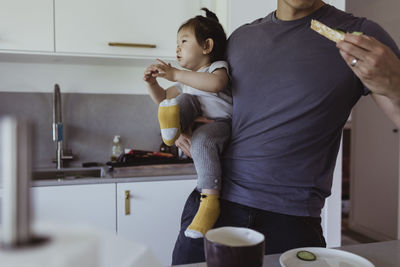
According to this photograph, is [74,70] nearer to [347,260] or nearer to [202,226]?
[202,226]

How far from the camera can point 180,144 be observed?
50.9 inches

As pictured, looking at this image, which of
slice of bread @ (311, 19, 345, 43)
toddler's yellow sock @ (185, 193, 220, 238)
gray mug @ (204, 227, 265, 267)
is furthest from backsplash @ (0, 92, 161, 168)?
gray mug @ (204, 227, 265, 267)

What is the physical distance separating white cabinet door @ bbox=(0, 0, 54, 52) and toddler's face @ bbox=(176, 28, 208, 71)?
104 centimetres

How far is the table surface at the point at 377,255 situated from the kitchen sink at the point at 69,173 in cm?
164

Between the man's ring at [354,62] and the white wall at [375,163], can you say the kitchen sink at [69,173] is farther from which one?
the white wall at [375,163]

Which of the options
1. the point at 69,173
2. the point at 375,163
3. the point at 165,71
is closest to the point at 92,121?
the point at 69,173

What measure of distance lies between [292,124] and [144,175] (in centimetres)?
119

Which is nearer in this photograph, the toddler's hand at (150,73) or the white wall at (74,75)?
the toddler's hand at (150,73)

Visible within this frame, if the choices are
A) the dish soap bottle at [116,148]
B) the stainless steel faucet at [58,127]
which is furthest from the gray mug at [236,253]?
the dish soap bottle at [116,148]

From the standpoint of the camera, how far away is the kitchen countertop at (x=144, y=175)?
188 cm

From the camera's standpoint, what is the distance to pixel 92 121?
2.45m

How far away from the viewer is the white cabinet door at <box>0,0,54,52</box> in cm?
197

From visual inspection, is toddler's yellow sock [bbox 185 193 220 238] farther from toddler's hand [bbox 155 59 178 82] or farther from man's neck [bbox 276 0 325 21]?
man's neck [bbox 276 0 325 21]

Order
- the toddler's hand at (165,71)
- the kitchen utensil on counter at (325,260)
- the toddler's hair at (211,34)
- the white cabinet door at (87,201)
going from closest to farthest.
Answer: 1. the kitchen utensil on counter at (325,260)
2. the toddler's hand at (165,71)
3. the toddler's hair at (211,34)
4. the white cabinet door at (87,201)
